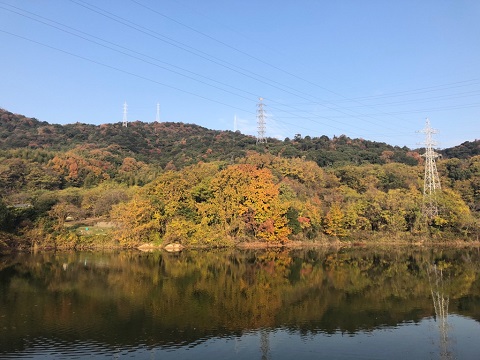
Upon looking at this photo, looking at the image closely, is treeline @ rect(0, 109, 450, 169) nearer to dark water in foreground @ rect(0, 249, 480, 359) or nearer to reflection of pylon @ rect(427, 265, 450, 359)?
dark water in foreground @ rect(0, 249, 480, 359)

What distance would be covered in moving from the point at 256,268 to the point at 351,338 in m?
14.6

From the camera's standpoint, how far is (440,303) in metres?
18.5

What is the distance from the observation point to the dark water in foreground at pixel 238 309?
12.4 m

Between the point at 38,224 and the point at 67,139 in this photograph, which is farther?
the point at 67,139

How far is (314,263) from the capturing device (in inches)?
1184

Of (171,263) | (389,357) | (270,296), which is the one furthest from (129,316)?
(171,263)

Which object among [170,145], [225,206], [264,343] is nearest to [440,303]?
[264,343]

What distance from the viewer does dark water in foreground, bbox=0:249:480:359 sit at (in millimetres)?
12383

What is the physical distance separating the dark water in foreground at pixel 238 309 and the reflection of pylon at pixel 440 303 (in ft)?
0.18

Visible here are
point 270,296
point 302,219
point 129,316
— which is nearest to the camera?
point 129,316

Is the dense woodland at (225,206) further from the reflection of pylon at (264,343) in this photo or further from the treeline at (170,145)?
the reflection of pylon at (264,343)

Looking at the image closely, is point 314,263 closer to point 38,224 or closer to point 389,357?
point 389,357

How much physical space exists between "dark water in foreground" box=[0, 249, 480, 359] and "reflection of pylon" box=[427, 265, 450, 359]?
0.05 meters

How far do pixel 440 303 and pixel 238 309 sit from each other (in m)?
9.54
